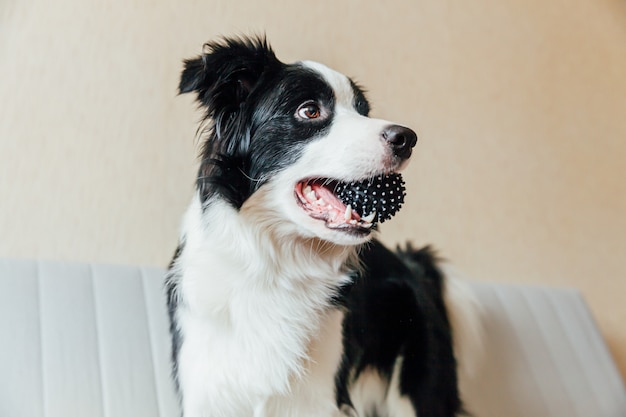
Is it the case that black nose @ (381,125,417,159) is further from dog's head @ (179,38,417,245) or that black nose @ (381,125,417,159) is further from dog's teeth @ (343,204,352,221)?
dog's teeth @ (343,204,352,221)

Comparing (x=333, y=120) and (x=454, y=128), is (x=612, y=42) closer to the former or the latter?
(x=454, y=128)

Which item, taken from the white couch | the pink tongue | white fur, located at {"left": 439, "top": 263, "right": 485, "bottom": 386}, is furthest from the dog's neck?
white fur, located at {"left": 439, "top": 263, "right": 485, "bottom": 386}

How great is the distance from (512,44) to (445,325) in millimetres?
1359

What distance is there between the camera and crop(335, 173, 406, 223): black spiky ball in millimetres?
1130

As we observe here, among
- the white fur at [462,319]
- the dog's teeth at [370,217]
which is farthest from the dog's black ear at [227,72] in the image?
the white fur at [462,319]

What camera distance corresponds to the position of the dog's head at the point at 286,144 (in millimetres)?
1138

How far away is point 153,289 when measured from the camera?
174 centimetres

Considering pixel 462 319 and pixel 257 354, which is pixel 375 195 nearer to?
pixel 257 354

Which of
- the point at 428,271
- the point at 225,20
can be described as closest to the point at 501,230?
the point at 428,271

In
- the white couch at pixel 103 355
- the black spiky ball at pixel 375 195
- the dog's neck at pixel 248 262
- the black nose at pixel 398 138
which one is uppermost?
the black nose at pixel 398 138

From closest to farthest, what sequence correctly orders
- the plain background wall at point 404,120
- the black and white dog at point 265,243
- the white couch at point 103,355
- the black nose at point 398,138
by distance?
the black nose at point 398,138
the black and white dog at point 265,243
the white couch at point 103,355
the plain background wall at point 404,120

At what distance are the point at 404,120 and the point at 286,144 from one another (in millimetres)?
1170

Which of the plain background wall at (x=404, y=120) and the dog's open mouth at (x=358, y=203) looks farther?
the plain background wall at (x=404, y=120)

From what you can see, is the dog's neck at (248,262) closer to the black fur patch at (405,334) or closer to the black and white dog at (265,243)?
the black and white dog at (265,243)
